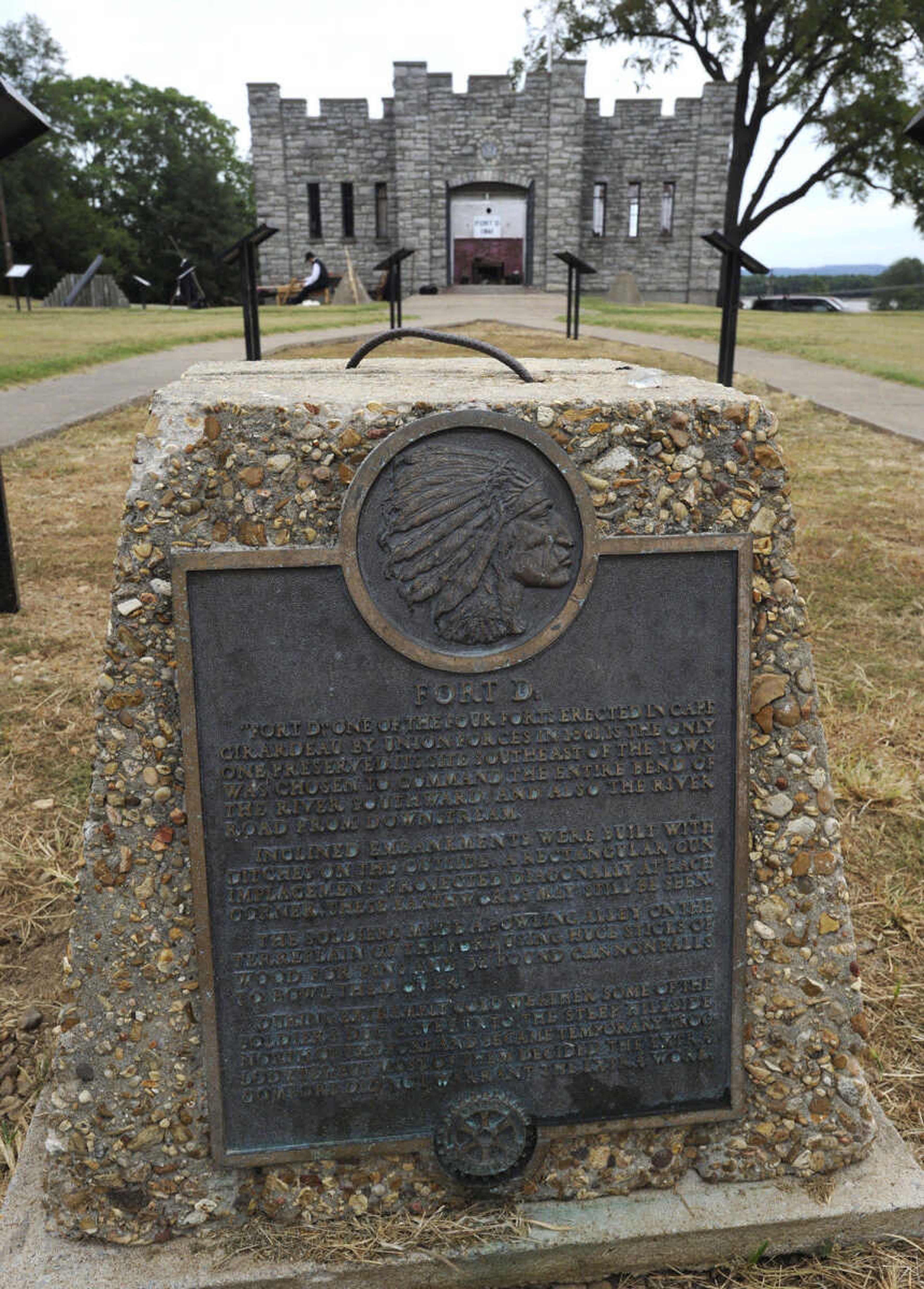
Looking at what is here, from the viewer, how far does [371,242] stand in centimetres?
3662

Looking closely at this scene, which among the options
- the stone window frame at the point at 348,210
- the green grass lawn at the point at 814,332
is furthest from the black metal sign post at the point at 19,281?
the stone window frame at the point at 348,210

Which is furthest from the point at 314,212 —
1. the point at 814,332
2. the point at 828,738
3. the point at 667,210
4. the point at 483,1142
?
the point at 483,1142

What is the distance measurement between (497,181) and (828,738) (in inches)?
1360

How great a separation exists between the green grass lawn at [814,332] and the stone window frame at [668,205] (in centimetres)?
1060

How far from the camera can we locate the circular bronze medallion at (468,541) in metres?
1.78

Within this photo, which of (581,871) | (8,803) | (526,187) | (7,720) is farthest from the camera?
(526,187)

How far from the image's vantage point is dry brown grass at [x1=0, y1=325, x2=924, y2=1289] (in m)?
1.93

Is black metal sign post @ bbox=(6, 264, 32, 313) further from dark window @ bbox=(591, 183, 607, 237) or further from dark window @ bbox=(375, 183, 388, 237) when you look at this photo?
dark window @ bbox=(591, 183, 607, 237)

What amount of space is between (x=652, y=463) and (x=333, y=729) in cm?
75

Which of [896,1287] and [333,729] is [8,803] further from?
[896,1287]

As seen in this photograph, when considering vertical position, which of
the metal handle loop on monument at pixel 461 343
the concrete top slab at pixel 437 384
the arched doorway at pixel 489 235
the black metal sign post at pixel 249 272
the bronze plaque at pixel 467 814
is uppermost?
the arched doorway at pixel 489 235

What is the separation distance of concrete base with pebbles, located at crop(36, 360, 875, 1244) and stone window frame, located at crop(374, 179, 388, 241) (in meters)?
37.3

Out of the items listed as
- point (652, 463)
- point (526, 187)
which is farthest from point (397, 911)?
point (526, 187)

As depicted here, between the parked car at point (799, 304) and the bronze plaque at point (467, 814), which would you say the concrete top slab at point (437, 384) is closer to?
the bronze plaque at point (467, 814)
